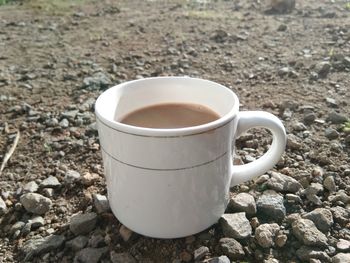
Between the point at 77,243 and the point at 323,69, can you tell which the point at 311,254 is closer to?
the point at 77,243

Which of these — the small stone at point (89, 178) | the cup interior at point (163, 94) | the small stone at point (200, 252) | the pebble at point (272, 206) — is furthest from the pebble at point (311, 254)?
the small stone at point (89, 178)

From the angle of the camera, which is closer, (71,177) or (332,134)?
(71,177)

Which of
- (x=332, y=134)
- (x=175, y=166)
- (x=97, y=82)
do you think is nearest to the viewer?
(x=175, y=166)

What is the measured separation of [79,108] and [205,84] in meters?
0.83

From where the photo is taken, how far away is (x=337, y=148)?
1.50 meters

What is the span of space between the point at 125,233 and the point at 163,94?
15.7 inches

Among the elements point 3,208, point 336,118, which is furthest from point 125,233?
point 336,118

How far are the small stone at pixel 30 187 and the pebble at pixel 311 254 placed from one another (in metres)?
0.80

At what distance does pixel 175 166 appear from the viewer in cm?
96

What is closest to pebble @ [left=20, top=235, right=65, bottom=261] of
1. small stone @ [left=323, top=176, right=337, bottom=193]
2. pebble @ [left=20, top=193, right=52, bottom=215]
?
pebble @ [left=20, top=193, right=52, bottom=215]

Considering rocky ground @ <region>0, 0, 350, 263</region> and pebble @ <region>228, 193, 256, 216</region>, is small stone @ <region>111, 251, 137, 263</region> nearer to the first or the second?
rocky ground @ <region>0, 0, 350, 263</region>

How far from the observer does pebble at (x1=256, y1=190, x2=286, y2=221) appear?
3.89ft

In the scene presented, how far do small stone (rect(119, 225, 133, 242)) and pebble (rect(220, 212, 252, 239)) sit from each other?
24 centimetres

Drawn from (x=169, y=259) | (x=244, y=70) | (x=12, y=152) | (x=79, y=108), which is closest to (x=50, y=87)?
(x=79, y=108)
